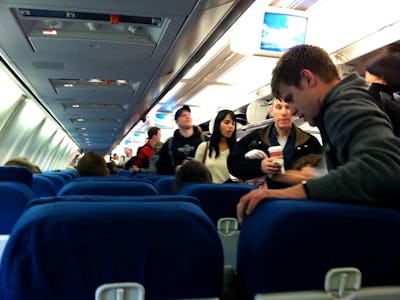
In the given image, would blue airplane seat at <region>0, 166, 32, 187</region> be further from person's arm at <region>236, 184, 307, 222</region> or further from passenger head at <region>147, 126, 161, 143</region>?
passenger head at <region>147, 126, 161, 143</region>

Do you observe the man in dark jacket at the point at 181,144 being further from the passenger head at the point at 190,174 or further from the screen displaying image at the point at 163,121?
the screen displaying image at the point at 163,121

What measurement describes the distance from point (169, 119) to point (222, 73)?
605cm

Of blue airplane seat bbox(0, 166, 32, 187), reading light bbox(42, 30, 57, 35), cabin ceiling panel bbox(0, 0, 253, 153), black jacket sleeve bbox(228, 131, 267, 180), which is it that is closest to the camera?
blue airplane seat bbox(0, 166, 32, 187)

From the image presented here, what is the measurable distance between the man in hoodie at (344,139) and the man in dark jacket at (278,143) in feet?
→ 4.79

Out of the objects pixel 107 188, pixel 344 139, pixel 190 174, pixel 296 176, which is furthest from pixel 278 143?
pixel 344 139

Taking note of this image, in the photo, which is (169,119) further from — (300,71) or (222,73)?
(300,71)

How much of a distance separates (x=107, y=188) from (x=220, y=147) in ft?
7.73

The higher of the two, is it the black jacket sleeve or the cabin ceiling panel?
the cabin ceiling panel

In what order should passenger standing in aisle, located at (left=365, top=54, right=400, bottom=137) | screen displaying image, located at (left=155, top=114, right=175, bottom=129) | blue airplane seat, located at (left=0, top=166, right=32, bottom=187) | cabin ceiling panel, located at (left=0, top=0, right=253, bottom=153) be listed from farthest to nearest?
screen displaying image, located at (left=155, top=114, right=175, bottom=129) → cabin ceiling panel, located at (left=0, top=0, right=253, bottom=153) → blue airplane seat, located at (left=0, top=166, right=32, bottom=187) → passenger standing in aisle, located at (left=365, top=54, right=400, bottom=137)

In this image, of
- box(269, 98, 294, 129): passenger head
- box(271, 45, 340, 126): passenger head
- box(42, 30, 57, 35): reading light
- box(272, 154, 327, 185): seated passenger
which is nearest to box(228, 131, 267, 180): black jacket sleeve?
box(269, 98, 294, 129): passenger head

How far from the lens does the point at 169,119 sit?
14.4 metres

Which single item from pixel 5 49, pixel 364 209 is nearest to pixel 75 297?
pixel 364 209

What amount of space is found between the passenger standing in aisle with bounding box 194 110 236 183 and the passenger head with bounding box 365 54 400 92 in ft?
6.84

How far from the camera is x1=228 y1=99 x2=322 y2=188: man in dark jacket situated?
10.9 feet
